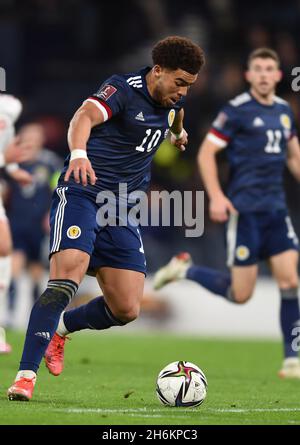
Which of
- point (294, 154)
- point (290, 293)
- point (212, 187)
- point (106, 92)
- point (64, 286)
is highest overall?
point (294, 154)

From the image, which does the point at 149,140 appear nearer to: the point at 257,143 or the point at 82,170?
the point at 82,170

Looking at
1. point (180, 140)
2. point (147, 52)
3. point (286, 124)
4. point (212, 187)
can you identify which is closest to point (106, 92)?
point (180, 140)

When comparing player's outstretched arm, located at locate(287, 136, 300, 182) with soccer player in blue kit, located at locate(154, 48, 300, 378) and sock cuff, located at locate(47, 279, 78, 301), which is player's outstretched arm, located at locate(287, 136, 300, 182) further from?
sock cuff, located at locate(47, 279, 78, 301)

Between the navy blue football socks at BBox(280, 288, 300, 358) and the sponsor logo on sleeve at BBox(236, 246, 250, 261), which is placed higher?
the sponsor logo on sleeve at BBox(236, 246, 250, 261)

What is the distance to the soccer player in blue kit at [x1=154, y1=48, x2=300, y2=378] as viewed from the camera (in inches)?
356

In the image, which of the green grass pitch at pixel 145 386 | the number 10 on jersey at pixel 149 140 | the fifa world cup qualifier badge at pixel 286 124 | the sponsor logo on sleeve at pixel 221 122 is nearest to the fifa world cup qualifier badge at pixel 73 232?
the number 10 on jersey at pixel 149 140

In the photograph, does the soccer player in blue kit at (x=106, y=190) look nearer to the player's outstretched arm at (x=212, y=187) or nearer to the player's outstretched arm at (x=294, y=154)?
the player's outstretched arm at (x=212, y=187)

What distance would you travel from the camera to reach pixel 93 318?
714 cm

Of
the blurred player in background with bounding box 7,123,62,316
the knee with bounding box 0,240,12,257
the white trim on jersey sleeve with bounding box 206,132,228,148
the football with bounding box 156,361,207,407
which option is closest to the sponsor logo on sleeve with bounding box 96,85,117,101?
the football with bounding box 156,361,207,407

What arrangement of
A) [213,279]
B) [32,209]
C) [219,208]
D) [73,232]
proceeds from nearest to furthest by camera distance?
[73,232], [219,208], [213,279], [32,209]

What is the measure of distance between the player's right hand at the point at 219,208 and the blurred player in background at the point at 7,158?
5.00 ft

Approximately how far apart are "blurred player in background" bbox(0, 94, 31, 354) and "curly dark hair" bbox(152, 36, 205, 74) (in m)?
2.70

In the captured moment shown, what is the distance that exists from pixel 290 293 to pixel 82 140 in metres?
3.43

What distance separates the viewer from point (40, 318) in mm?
6035
